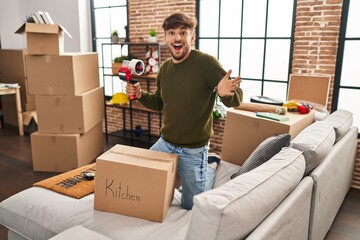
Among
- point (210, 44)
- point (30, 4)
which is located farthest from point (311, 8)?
point (30, 4)

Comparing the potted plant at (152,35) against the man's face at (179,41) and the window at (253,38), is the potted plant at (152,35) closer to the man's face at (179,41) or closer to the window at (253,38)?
the window at (253,38)

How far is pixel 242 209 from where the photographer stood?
1167 mm

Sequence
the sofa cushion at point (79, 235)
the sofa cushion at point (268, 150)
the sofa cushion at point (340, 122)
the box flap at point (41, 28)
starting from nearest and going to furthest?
the sofa cushion at point (79, 235) < the sofa cushion at point (268, 150) < the sofa cushion at point (340, 122) < the box flap at point (41, 28)

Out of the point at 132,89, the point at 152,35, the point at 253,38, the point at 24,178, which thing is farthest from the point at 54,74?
the point at 253,38

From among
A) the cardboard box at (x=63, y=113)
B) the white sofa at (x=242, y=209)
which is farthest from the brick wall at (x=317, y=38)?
the cardboard box at (x=63, y=113)

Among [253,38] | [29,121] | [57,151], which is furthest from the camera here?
[29,121]

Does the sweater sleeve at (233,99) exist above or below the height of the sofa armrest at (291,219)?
above

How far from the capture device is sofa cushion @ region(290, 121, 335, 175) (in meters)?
1.81

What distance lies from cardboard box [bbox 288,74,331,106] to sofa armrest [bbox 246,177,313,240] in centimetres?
166

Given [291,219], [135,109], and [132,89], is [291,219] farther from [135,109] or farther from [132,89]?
[135,109]

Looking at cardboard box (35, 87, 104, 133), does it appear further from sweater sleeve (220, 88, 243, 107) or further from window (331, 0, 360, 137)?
window (331, 0, 360, 137)

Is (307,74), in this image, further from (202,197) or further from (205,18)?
(202,197)

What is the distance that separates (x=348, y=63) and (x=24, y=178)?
11.4 ft

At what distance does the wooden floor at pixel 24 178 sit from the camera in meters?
2.53
